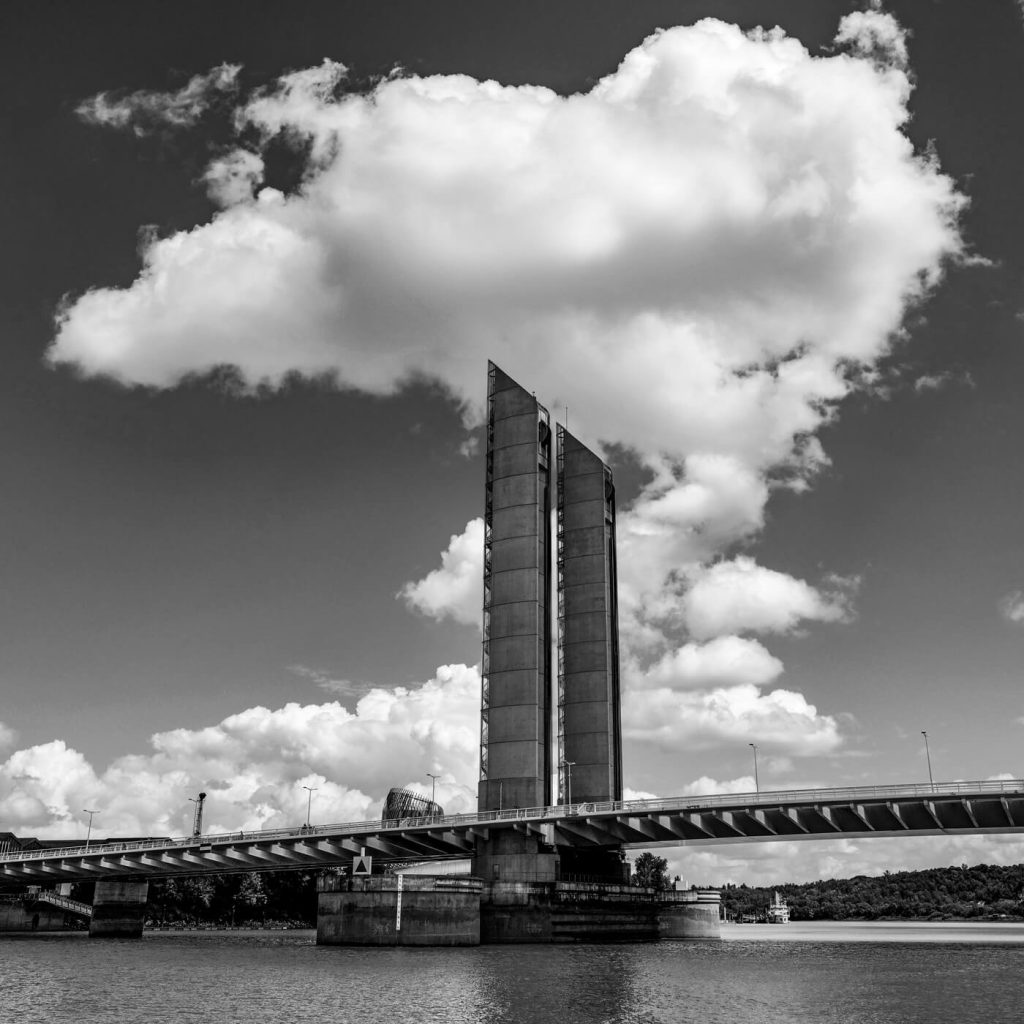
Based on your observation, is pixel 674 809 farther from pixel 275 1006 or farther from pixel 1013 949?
pixel 275 1006

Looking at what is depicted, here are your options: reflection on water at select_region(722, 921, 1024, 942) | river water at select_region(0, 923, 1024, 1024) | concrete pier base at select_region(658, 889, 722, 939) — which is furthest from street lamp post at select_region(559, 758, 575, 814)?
river water at select_region(0, 923, 1024, 1024)

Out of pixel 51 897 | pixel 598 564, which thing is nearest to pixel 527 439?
pixel 598 564

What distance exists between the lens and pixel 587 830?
264ft

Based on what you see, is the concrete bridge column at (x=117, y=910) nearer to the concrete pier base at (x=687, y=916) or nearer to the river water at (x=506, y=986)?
the river water at (x=506, y=986)

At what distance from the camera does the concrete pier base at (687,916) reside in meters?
97.5

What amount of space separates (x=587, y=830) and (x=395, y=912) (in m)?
20.2

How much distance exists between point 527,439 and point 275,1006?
7154 cm

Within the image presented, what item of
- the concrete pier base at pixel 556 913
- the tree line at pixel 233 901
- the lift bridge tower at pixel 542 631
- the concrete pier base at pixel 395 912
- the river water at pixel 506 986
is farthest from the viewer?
the tree line at pixel 233 901

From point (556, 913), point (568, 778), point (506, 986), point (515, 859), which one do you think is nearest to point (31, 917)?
point (515, 859)

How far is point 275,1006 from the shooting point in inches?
1407

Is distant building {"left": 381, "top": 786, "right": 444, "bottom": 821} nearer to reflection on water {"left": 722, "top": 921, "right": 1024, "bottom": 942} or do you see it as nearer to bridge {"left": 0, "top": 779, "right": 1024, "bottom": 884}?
bridge {"left": 0, "top": 779, "right": 1024, "bottom": 884}

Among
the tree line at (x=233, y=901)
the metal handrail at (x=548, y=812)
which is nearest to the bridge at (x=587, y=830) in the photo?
the metal handrail at (x=548, y=812)

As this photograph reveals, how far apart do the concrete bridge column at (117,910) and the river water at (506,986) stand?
26.5m

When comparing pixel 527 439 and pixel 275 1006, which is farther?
pixel 527 439
